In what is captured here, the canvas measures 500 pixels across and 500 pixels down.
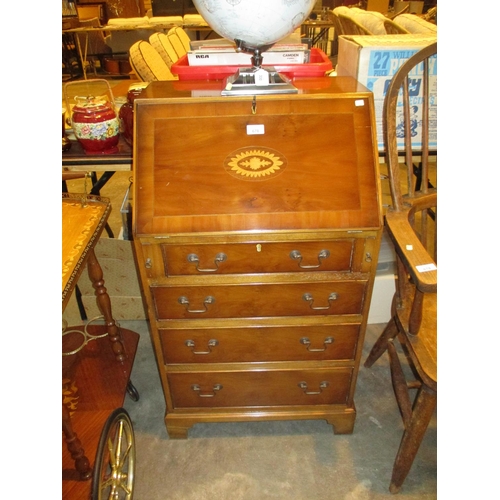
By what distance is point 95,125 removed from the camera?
5.18 ft

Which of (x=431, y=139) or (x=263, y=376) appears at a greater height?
(x=431, y=139)

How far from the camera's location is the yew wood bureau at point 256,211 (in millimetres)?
1200

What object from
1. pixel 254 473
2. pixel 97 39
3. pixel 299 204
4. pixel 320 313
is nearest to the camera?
pixel 299 204

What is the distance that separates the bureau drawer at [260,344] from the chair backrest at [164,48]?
2.65 metres

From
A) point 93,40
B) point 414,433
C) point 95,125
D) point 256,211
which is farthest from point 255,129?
point 93,40

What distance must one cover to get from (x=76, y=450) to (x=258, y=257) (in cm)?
86

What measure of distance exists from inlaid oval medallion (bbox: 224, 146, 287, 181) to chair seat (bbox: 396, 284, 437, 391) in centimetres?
69

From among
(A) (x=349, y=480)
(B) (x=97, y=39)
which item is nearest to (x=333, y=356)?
(A) (x=349, y=480)

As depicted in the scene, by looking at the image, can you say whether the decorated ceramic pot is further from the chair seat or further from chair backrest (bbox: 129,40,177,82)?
the chair seat

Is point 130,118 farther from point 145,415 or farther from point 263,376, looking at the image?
point 145,415

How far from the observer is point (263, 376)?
1578mm

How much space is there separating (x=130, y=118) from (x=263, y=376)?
114 cm

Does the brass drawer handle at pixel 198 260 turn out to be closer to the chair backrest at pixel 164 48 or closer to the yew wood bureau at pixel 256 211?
the yew wood bureau at pixel 256 211

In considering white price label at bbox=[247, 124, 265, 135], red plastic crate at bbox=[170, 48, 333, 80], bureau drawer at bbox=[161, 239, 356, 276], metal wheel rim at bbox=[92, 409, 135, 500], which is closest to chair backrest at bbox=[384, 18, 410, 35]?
red plastic crate at bbox=[170, 48, 333, 80]
